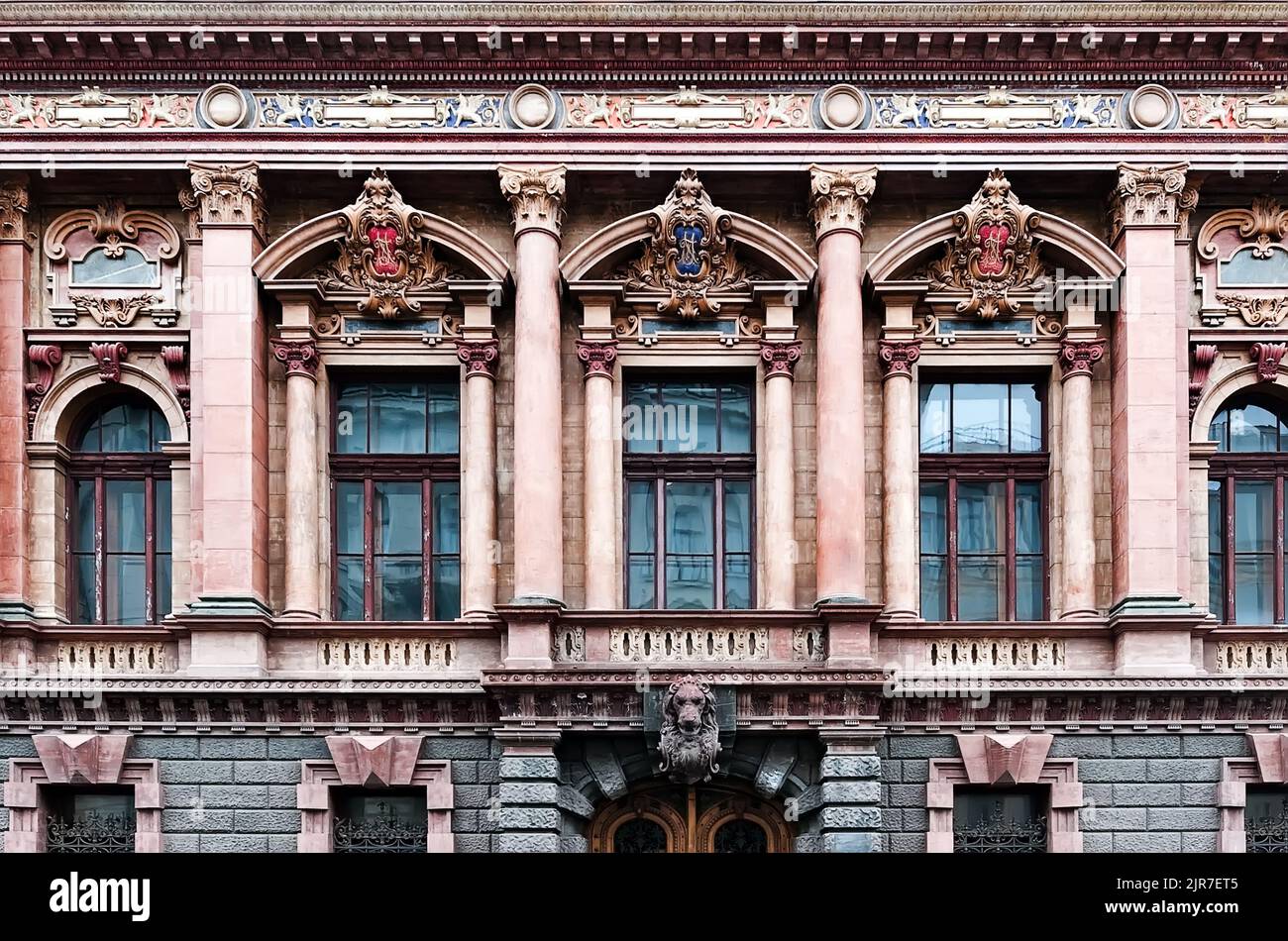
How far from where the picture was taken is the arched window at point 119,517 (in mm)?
25938

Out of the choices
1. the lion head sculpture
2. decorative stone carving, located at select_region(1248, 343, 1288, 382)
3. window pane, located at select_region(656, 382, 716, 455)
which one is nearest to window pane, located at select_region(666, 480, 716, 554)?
window pane, located at select_region(656, 382, 716, 455)

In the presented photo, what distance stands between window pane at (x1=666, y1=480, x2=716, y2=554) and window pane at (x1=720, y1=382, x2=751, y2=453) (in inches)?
27.2

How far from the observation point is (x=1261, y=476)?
2639cm

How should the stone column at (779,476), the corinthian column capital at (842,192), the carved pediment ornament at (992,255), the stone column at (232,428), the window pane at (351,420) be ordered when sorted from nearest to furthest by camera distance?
the stone column at (232,428)
the stone column at (779,476)
the corinthian column capital at (842,192)
the carved pediment ornament at (992,255)
the window pane at (351,420)

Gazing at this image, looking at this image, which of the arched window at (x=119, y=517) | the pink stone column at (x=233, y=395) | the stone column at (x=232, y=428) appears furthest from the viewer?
the arched window at (x=119, y=517)

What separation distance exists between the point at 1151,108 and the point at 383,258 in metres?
11.3

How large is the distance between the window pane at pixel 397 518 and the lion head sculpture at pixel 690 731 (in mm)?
4765

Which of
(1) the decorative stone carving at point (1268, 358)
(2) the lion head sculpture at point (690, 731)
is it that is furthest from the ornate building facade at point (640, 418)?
(2) the lion head sculpture at point (690, 731)

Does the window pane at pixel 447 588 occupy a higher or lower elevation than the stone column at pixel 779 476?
lower

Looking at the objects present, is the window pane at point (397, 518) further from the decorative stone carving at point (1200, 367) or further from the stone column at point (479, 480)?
the decorative stone carving at point (1200, 367)

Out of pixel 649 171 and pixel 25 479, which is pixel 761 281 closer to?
pixel 649 171

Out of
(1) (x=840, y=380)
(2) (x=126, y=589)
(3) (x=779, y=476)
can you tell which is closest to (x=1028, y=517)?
(1) (x=840, y=380)

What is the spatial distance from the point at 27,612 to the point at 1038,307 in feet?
49.2

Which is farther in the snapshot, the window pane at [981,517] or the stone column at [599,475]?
the window pane at [981,517]
